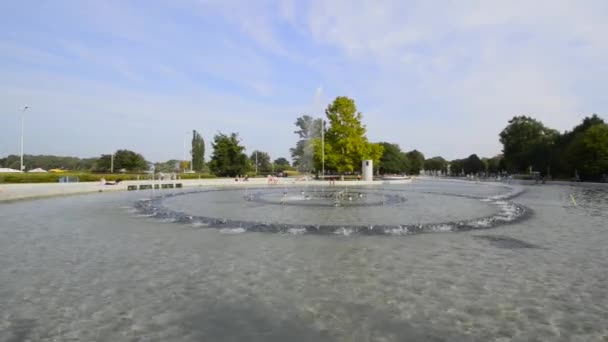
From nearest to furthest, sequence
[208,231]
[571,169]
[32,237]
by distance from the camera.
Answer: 1. [32,237]
2. [208,231]
3. [571,169]

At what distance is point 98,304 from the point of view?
19.9 feet

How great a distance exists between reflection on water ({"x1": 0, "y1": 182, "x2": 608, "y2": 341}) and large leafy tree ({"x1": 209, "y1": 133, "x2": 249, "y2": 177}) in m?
45.8

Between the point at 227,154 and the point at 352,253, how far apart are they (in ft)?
165

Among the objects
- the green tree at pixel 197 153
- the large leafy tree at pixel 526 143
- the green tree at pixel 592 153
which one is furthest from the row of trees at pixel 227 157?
the large leafy tree at pixel 526 143

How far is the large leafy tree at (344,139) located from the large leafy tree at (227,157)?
11844mm

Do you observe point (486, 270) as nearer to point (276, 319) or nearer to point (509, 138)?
Result: point (276, 319)

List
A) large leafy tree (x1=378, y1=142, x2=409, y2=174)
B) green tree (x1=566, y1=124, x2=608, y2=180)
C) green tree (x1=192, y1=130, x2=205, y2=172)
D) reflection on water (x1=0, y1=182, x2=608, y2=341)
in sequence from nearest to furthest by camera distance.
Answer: reflection on water (x1=0, y1=182, x2=608, y2=341), green tree (x1=566, y1=124, x2=608, y2=180), green tree (x1=192, y1=130, x2=205, y2=172), large leafy tree (x1=378, y1=142, x2=409, y2=174)

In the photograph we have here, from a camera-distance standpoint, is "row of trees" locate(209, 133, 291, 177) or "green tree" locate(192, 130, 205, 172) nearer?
"row of trees" locate(209, 133, 291, 177)

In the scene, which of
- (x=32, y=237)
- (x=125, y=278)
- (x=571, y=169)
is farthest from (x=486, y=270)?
(x=571, y=169)

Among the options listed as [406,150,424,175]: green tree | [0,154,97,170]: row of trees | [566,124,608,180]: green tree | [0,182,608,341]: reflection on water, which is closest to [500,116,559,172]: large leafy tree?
[566,124,608,180]: green tree

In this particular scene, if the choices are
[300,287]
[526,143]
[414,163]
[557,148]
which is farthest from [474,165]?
[300,287]

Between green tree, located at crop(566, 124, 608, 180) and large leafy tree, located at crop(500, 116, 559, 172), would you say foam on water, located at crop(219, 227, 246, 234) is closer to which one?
green tree, located at crop(566, 124, 608, 180)

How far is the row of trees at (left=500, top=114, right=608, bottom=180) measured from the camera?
191ft

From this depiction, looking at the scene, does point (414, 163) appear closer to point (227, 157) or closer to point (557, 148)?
point (557, 148)
